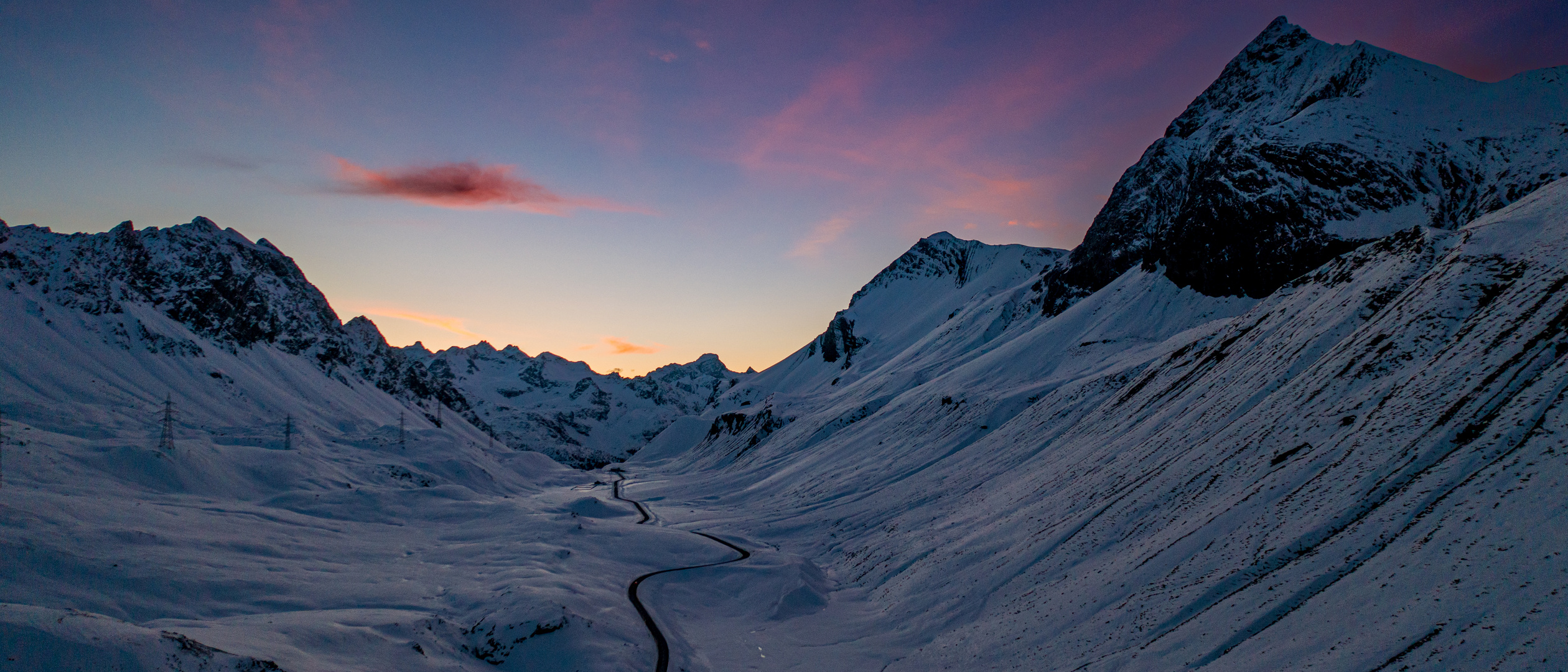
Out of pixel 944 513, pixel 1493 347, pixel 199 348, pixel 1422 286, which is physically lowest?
pixel 944 513

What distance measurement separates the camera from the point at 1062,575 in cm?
2894

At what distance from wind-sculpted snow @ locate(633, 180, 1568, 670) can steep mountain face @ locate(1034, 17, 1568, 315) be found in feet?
87.8

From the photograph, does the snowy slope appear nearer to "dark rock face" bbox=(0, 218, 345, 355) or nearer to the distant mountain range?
the distant mountain range

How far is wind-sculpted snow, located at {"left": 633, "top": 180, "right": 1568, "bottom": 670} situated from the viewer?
51.5 ft

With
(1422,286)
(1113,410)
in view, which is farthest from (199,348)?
(1422,286)

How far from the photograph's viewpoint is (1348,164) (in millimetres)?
71000

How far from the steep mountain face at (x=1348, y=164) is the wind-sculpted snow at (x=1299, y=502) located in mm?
26757

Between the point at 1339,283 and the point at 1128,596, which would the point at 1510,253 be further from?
the point at 1128,596

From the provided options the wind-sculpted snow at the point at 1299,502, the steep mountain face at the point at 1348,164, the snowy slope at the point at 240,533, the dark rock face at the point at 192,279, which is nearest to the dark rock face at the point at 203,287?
the dark rock face at the point at 192,279

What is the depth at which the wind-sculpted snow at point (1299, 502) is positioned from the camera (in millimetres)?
15688

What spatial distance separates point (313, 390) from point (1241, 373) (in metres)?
148

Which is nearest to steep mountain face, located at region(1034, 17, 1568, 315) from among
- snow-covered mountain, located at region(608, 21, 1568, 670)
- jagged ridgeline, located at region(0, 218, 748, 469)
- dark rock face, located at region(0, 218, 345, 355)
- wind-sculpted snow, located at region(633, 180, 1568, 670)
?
snow-covered mountain, located at region(608, 21, 1568, 670)

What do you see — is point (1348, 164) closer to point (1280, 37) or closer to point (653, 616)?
point (1280, 37)

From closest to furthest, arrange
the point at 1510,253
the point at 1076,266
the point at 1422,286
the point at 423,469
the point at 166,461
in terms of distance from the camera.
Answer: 1. the point at 1510,253
2. the point at 1422,286
3. the point at 166,461
4. the point at 423,469
5. the point at 1076,266
